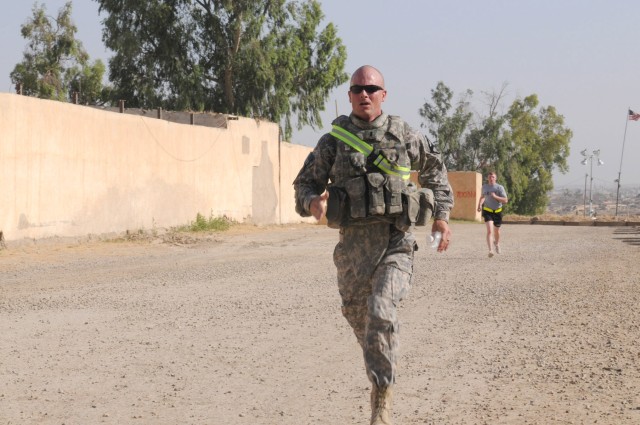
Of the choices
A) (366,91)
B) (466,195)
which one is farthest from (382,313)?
(466,195)

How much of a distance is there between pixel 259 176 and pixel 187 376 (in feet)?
75.5

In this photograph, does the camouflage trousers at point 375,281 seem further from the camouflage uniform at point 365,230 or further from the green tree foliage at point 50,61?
the green tree foliage at point 50,61

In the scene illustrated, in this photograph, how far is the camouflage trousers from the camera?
464 cm

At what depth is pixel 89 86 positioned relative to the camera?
47375mm

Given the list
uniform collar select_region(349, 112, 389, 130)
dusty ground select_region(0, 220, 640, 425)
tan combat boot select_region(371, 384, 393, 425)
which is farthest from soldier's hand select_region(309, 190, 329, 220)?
dusty ground select_region(0, 220, 640, 425)

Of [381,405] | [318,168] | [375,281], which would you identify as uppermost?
[318,168]

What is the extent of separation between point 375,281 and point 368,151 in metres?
0.69

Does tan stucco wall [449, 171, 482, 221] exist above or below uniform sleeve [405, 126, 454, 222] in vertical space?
below

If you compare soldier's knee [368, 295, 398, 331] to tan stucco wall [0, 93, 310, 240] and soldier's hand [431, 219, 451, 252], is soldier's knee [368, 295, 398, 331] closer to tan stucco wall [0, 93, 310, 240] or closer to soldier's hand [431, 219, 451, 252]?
soldier's hand [431, 219, 451, 252]

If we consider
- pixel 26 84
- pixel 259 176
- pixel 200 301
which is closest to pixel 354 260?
pixel 200 301

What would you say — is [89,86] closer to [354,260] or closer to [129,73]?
[129,73]

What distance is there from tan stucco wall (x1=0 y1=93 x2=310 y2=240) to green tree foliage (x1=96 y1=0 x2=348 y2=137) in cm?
1195

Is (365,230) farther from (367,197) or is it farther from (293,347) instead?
(293,347)

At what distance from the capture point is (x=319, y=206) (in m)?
4.75
